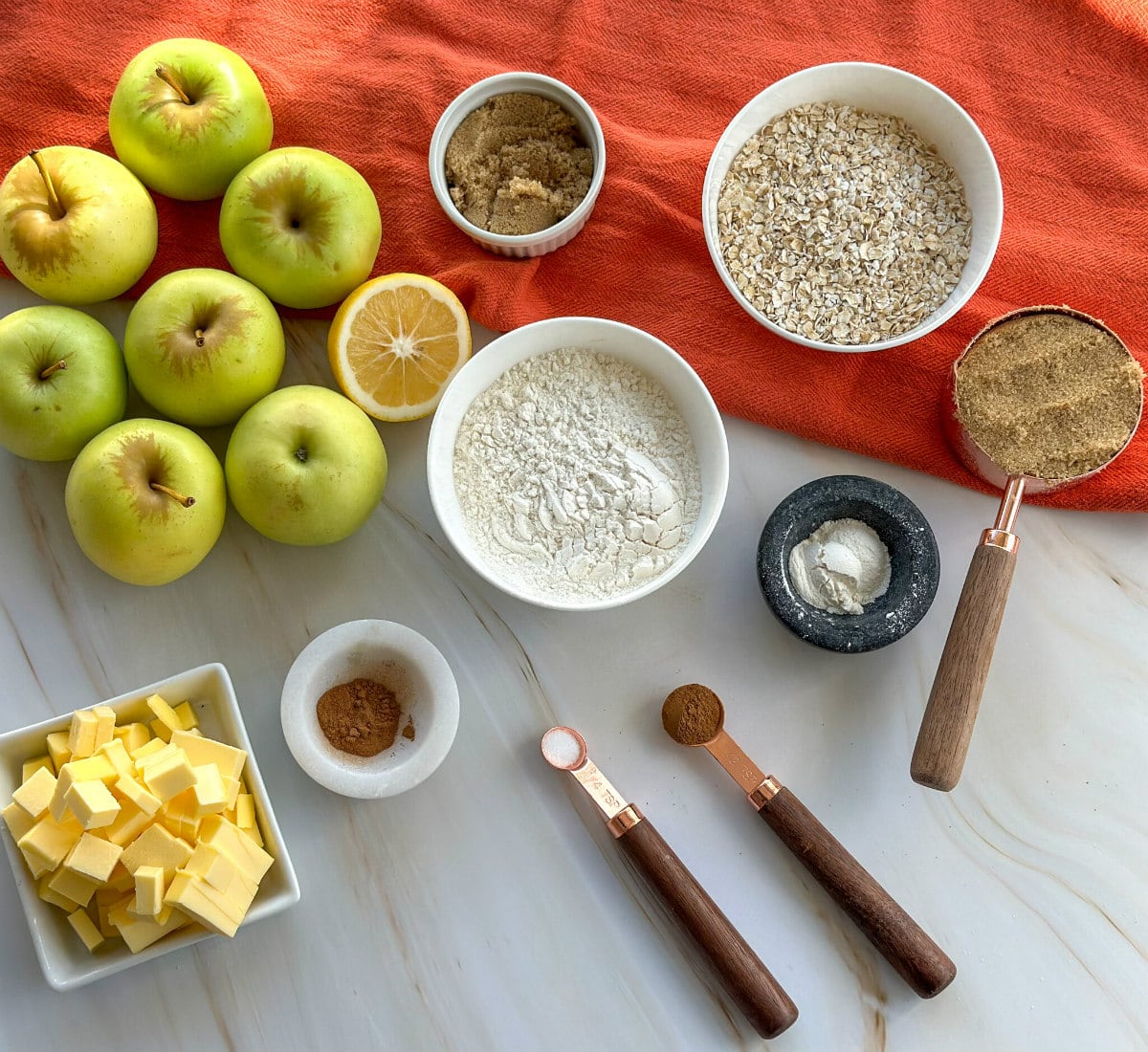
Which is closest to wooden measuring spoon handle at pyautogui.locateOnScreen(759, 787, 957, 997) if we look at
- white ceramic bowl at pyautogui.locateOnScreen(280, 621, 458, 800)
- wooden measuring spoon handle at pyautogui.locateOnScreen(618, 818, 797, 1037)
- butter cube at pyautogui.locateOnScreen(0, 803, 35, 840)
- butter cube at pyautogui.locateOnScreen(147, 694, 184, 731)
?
wooden measuring spoon handle at pyautogui.locateOnScreen(618, 818, 797, 1037)

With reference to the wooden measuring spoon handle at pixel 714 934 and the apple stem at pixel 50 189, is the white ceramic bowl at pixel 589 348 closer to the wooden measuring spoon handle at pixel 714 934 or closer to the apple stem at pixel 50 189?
the wooden measuring spoon handle at pixel 714 934

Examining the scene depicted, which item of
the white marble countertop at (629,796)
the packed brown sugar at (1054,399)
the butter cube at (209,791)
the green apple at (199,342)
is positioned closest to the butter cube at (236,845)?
the butter cube at (209,791)

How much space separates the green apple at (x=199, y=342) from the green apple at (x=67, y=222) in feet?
0.22

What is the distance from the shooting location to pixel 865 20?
1.16 metres

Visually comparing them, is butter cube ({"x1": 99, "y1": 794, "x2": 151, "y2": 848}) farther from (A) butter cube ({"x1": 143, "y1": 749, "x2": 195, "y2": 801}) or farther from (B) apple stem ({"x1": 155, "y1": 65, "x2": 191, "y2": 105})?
(B) apple stem ({"x1": 155, "y1": 65, "x2": 191, "y2": 105})

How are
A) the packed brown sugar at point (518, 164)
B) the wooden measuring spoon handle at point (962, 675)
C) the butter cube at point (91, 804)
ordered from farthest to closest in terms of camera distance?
the packed brown sugar at point (518, 164) < the wooden measuring spoon handle at point (962, 675) < the butter cube at point (91, 804)

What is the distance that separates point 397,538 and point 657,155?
51 cm

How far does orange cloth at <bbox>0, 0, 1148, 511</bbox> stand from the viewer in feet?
3.67

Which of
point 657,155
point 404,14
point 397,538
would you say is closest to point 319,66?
point 404,14

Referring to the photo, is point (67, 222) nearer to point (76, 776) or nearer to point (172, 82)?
point (172, 82)

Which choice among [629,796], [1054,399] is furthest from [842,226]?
[629,796]

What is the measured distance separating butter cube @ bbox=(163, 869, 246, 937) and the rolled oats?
78cm

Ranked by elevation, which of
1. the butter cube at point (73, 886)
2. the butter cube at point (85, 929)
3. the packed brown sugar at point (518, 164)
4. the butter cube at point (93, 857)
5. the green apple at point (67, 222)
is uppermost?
the packed brown sugar at point (518, 164)

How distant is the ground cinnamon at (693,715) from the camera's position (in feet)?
3.44
